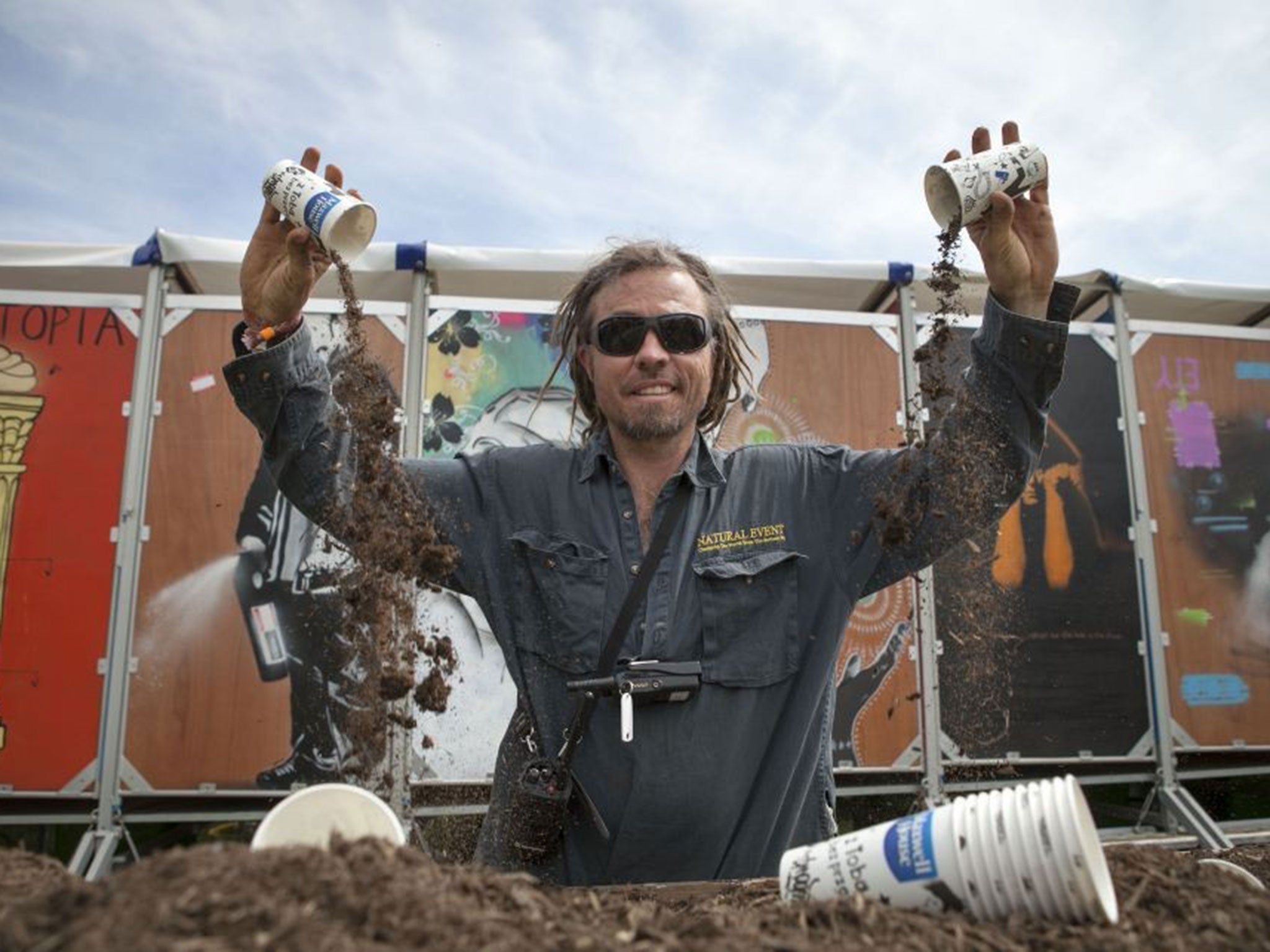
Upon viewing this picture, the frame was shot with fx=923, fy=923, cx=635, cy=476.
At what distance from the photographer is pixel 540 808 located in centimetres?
218

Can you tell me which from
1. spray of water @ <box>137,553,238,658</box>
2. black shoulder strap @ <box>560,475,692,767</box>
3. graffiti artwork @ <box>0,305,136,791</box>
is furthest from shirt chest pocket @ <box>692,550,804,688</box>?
graffiti artwork @ <box>0,305,136,791</box>

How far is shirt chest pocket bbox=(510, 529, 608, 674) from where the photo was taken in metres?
2.38

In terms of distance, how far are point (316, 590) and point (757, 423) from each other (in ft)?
8.43

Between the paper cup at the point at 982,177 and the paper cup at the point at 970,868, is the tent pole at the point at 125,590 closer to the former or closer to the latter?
the paper cup at the point at 982,177

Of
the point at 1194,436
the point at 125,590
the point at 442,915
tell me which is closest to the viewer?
the point at 442,915

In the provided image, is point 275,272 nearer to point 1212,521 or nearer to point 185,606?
point 185,606

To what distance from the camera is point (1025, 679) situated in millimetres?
5223

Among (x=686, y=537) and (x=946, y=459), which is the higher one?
(x=946, y=459)

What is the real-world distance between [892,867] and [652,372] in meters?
1.54

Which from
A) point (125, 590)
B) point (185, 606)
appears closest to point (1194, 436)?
point (185, 606)

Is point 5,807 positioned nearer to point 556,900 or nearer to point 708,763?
point 708,763

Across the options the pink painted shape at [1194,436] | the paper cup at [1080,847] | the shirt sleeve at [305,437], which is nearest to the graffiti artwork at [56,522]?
the shirt sleeve at [305,437]

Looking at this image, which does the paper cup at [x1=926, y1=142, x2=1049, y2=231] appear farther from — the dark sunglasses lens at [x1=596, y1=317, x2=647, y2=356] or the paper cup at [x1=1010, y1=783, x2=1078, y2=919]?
the paper cup at [x1=1010, y1=783, x2=1078, y2=919]

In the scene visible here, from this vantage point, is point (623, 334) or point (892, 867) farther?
point (623, 334)
